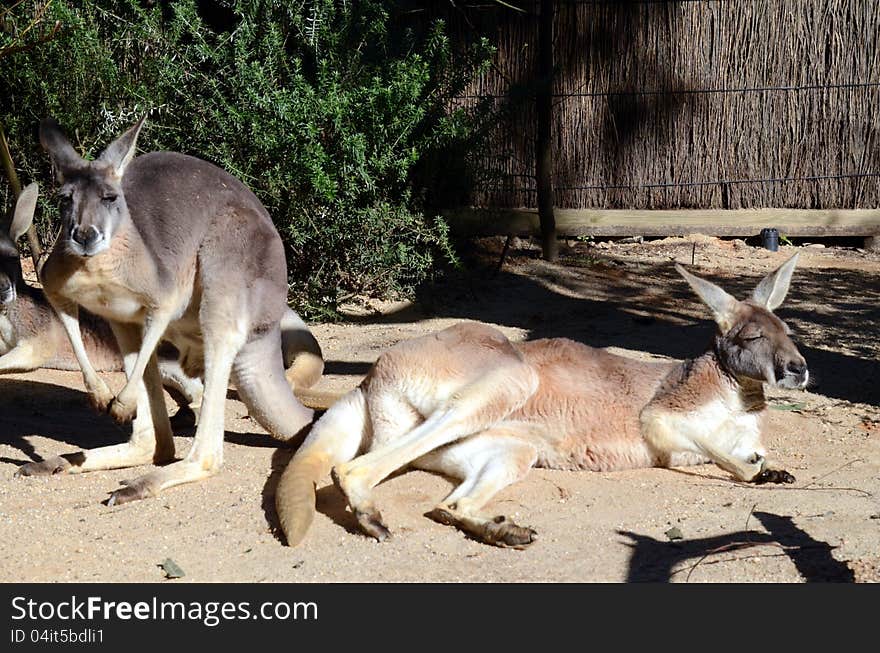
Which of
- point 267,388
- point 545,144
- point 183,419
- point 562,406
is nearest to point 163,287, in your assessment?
point 267,388

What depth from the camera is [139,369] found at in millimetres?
4270

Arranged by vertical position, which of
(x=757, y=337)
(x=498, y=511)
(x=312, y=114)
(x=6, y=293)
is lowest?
(x=498, y=511)

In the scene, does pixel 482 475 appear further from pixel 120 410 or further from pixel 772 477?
pixel 120 410

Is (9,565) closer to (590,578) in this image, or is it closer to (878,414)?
(590,578)

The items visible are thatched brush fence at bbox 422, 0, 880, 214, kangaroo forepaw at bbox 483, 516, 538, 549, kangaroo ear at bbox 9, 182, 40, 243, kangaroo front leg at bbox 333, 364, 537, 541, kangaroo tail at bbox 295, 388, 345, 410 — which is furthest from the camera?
thatched brush fence at bbox 422, 0, 880, 214

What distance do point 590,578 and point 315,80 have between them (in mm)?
4788

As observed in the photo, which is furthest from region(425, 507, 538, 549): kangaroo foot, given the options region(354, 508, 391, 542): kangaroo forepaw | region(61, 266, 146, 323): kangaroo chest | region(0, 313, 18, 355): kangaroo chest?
region(0, 313, 18, 355): kangaroo chest

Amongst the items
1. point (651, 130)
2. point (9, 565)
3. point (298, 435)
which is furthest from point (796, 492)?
point (651, 130)

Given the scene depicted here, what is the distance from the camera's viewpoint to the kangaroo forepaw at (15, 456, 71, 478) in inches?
172

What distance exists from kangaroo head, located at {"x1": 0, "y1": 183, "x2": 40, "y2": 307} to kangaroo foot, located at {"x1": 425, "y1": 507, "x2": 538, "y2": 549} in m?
3.10

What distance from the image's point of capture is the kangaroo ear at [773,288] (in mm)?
4547

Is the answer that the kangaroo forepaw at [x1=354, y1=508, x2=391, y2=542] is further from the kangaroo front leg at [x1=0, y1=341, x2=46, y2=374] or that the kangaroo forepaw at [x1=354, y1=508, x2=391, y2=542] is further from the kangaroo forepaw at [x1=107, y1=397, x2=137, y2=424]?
the kangaroo front leg at [x1=0, y1=341, x2=46, y2=374]

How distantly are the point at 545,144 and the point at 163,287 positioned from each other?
485cm

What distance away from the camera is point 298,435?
4699 mm
